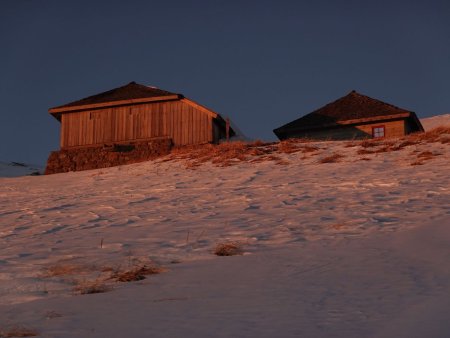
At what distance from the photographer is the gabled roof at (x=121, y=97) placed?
27797 millimetres

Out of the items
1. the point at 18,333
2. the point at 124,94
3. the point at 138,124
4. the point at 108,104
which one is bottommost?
the point at 18,333

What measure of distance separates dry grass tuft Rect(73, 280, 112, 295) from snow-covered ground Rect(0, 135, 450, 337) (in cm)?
9

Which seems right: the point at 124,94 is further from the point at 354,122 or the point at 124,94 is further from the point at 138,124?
the point at 354,122

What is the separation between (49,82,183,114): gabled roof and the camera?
27.8 metres

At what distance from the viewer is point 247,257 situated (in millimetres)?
5965

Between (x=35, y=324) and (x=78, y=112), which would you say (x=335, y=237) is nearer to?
(x=35, y=324)

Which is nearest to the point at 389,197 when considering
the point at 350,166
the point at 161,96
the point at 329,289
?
the point at 350,166

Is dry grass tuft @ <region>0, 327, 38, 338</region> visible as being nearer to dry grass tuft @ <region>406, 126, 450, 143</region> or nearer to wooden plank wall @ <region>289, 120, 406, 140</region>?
dry grass tuft @ <region>406, 126, 450, 143</region>

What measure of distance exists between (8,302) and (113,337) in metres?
1.70

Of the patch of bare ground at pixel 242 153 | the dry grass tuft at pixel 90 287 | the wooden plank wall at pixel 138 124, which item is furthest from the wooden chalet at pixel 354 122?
the dry grass tuft at pixel 90 287

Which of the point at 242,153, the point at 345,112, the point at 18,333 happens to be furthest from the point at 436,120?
the point at 18,333

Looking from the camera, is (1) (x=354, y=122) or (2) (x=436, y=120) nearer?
(1) (x=354, y=122)

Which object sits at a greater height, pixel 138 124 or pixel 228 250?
pixel 138 124

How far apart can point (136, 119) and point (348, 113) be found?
1095cm
